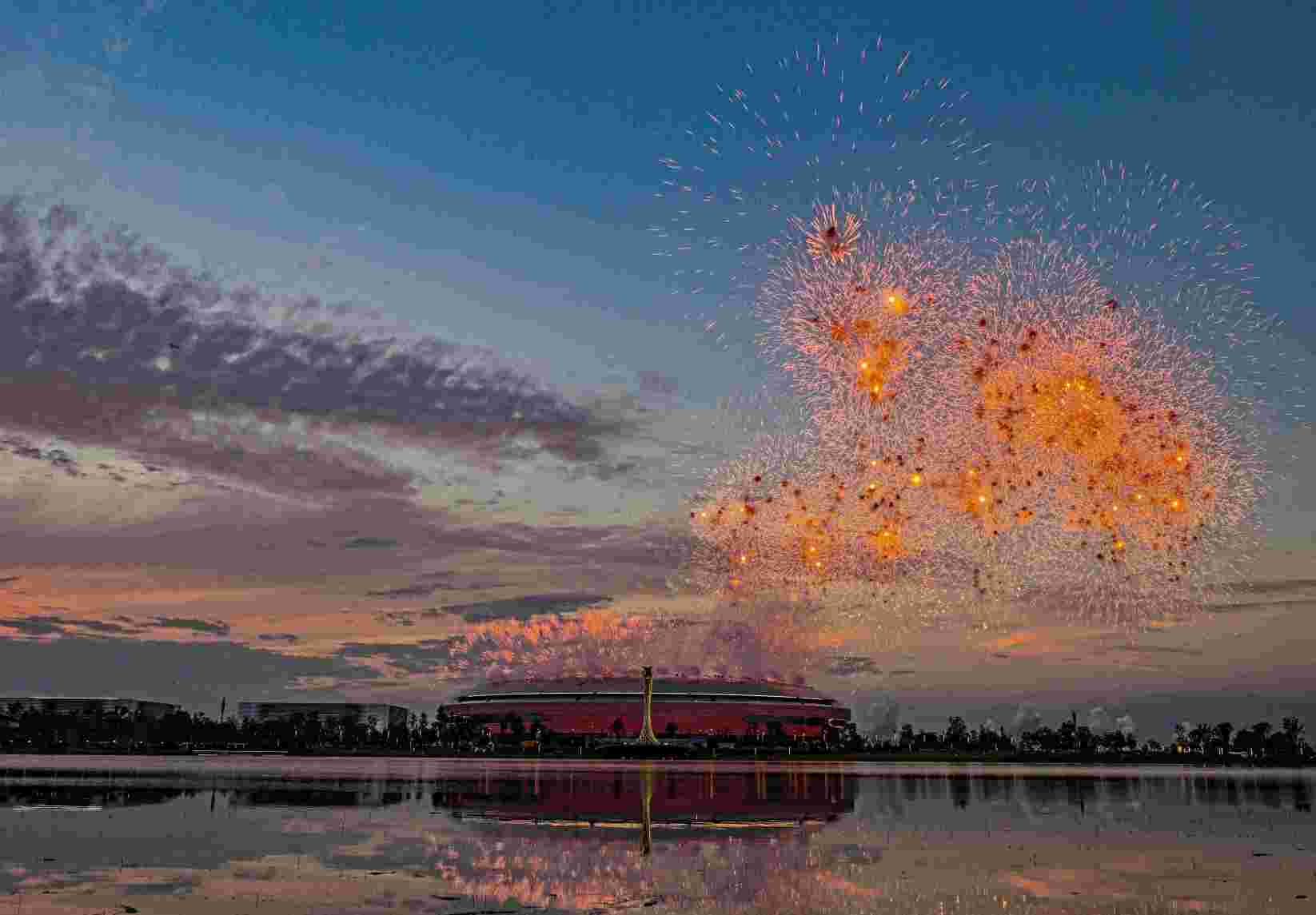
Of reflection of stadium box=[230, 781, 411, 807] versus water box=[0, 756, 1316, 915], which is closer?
water box=[0, 756, 1316, 915]

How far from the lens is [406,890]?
2303 cm

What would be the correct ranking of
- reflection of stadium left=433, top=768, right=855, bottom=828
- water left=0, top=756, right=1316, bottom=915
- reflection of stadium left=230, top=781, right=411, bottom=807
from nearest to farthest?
water left=0, top=756, right=1316, bottom=915
reflection of stadium left=433, top=768, right=855, bottom=828
reflection of stadium left=230, top=781, right=411, bottom=807

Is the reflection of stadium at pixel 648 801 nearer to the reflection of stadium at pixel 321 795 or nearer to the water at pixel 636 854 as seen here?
the water at pixel 636 854

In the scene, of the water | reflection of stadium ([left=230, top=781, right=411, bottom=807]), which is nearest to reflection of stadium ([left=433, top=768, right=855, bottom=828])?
the water

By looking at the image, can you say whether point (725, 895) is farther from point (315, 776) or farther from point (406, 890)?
point (315, 776)

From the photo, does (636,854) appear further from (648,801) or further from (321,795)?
(321,795)

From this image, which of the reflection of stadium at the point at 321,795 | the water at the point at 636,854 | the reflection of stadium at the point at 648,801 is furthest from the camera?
the reflection of stadium at the point at 321,795

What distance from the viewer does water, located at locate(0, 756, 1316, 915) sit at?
22.0 metres

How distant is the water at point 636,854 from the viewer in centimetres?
2198

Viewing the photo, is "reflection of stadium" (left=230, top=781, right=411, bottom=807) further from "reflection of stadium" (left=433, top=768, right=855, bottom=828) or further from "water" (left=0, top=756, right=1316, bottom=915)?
"reflection of stadium" (left=433, top=768, right=855, bottom=828)

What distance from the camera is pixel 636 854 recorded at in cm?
2900

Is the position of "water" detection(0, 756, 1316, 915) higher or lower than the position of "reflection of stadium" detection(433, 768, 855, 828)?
higher

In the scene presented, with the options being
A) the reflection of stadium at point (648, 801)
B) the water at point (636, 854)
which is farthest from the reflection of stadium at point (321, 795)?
the reflection of stadium at point (648, 801)

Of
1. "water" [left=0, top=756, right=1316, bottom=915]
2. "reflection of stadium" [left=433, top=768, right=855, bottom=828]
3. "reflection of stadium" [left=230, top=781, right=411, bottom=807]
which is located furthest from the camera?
"reflection of stadium" [left=230, top=781, right=411, bottom=807]
